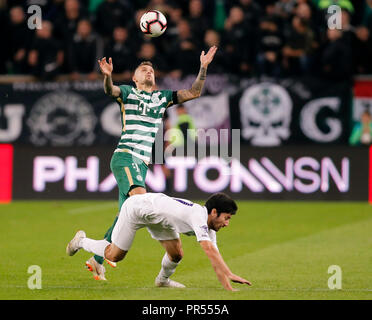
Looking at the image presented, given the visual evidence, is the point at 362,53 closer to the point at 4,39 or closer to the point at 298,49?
the point at 298,49

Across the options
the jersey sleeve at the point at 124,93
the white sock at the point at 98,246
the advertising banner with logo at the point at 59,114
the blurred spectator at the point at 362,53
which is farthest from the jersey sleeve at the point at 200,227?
the blurred spectator at the point at 362,53

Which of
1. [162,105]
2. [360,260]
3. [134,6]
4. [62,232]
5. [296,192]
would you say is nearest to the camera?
[162,105]

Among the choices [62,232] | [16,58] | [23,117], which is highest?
[16,58]

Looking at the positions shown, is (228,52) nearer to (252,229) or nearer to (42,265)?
(252,229)

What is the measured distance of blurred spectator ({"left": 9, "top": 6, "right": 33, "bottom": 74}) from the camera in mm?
20000

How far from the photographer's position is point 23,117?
1905cm

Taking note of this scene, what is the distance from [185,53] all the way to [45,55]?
2.90m

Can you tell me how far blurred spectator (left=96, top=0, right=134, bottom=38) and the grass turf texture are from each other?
4.18 m

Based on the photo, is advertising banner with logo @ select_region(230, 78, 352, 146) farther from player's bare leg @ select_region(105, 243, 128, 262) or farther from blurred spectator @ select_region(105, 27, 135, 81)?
player's bare leg @ select_region(105, 243, 128, 262)

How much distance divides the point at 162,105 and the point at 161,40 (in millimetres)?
9693

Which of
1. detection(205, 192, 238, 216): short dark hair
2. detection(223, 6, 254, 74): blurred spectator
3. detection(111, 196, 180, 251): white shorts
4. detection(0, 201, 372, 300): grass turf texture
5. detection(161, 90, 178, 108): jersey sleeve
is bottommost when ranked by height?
detection(0, 201, 372, 300): grass turf texture

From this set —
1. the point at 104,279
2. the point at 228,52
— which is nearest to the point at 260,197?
the point at 228,52

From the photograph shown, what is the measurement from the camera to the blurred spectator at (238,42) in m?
19.3

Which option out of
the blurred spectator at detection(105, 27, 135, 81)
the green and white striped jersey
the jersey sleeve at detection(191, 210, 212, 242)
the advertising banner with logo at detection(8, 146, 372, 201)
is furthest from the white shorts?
the blurred spectator at detection(105, 27, 135, 81)
